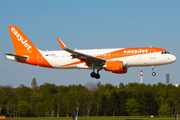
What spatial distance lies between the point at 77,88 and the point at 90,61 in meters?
73.4

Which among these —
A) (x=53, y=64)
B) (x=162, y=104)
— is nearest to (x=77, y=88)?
(x=162, y=104)

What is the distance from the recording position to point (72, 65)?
144 feet

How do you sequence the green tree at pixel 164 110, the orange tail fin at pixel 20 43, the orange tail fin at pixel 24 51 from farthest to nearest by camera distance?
1. the green tree at pixel 164 110
2. the orange tail fin at pixel 20 43
3. the orange tail fin at pixel 24 51

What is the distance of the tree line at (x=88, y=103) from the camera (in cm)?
10288

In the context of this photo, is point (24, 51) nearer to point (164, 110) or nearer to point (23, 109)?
point (23, 109)

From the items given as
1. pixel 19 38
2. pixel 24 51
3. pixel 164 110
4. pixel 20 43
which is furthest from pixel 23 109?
pixel 24 51

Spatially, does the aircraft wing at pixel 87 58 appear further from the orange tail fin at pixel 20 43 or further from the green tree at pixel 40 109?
the green tree at pixel 40 109

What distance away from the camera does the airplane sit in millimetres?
41188

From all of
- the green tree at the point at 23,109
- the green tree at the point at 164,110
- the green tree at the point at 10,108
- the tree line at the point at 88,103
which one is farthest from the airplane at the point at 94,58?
the green tree at the point at 10,108

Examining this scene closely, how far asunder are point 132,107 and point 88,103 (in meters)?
17.8

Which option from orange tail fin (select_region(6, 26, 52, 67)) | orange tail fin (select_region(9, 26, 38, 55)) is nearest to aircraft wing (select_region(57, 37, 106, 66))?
orange tail fin (select_region(6, 26, 52, 67))

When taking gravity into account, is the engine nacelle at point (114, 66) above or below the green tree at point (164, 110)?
above

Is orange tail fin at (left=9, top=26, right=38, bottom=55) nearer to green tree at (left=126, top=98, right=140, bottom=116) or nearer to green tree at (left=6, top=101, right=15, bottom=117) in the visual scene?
green tree at (left=126, top=98, right=140, bottom=116)

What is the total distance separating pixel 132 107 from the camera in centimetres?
10169
